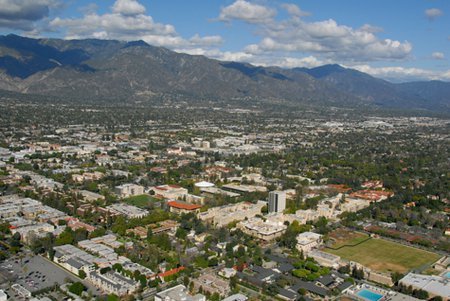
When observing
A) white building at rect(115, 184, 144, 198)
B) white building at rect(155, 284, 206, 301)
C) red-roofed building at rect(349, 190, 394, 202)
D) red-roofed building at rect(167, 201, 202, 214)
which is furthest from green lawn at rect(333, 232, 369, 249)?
white building at rect(115, 184, 144, 198)

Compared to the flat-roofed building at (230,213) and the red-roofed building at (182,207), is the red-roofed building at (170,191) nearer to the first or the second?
the red-roofed building at (182,207)

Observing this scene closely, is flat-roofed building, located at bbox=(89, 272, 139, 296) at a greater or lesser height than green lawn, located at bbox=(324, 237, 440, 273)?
greater

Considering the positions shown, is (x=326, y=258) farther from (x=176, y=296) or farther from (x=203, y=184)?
(x=203, y=184)

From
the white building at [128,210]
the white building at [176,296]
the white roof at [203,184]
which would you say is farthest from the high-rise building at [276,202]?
the white building at [176,296]

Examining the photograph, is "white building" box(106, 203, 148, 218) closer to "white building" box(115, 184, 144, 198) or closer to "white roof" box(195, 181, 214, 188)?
"white building" box(115, 184, 144, 198)

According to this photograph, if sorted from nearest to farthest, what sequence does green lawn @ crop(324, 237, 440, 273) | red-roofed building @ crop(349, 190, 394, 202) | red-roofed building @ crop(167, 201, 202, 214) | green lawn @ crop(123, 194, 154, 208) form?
green lawn @ crop(324, 237, 440, 273) < red-roofed building @ crop(167, 201, 202, 214) < green lawn @ crop(123, 194, 154, 208) < red-roofed building @ crop(349, 190, 394, 202)

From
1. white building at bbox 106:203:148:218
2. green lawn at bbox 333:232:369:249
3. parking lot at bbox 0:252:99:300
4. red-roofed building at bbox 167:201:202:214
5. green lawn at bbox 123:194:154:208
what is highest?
red-roofed building at bbox 167:201:202:214
